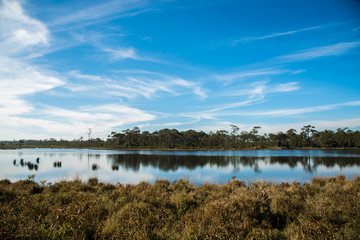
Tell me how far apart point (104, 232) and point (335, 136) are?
112361 mm

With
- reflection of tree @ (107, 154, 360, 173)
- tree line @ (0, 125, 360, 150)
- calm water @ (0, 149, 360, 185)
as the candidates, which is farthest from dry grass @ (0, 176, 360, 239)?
tree line @ (0, 125, 360, 150)

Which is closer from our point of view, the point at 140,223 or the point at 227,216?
the point at 140,223

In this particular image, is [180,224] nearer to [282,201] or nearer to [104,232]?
[104,232]

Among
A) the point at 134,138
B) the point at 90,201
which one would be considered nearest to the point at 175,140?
the point at 134,138

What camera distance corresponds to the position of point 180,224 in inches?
187

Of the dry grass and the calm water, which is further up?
the dry grass

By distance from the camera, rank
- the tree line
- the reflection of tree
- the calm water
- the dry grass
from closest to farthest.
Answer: the dry grass < the calm water < the reflection of tree < the tree line

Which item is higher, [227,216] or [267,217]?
[227,216]

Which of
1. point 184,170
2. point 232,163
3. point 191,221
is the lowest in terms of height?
point 232,163

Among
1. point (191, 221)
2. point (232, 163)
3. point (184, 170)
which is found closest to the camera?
point (191, 221)

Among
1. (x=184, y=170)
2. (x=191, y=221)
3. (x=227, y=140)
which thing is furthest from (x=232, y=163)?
(x=227, y=140)

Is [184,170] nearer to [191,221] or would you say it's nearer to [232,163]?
[232,163]

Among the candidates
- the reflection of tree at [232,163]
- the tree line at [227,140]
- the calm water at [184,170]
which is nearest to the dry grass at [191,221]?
the calm water at [184,170]

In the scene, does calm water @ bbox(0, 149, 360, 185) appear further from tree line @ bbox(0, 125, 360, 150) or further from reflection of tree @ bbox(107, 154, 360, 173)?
tree line @ bbox(0, 125, 360, 150)
